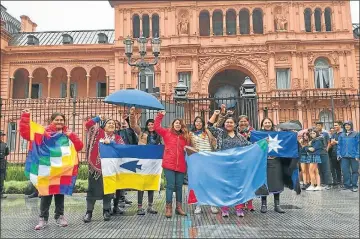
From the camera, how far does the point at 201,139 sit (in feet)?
23.8

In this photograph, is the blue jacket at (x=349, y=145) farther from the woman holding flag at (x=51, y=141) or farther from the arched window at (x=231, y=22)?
the arched window at (x=231, y=22)

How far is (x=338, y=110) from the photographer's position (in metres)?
27.9

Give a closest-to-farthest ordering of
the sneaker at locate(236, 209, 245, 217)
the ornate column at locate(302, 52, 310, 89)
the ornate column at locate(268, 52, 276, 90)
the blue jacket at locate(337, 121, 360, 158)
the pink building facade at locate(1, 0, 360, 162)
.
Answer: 1. the sneaker at locate(236, 209, 245, 217)
2. the blue jacket at locate(337, 121, 360, 158)
3. the ornate column at locate(268, 52, 276, 90)
4. the ornate column at locate(302, 52, 310, 89)
5. the pink building facade at locate(1, 0, 360, 162)

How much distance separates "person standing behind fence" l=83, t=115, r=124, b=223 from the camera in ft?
21.7

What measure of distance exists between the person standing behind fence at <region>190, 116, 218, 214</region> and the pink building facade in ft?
68.8

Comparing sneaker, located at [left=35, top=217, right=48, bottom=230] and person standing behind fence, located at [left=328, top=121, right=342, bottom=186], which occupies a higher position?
person standing behind fence, located at [left=328, top=121, right=342, bottom=186]

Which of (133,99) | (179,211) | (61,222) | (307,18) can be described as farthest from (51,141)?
(307,18)

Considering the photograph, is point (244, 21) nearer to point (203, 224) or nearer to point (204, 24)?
point (204, 24)

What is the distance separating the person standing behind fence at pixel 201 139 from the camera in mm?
7199

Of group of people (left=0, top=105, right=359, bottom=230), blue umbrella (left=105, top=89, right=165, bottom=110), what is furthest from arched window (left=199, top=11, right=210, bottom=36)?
blue umbrella (left=105, top=89, right=165, bottom=110)

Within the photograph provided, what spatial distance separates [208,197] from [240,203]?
626 mm

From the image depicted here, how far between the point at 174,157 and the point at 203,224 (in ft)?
4.81

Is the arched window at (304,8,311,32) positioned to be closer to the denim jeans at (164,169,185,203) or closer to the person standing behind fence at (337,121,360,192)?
the person standing behind fence at (337,121,360,192)

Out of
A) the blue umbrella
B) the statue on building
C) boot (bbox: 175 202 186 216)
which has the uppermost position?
the statue on building
